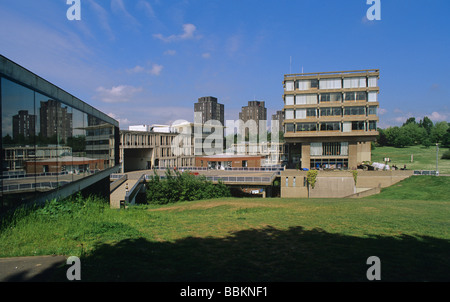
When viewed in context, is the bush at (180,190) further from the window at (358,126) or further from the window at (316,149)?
the window at (358,126)

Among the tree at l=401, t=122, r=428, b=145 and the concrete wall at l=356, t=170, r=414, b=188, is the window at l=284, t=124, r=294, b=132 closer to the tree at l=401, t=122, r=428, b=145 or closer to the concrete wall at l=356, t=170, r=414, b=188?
the concrete wall at l=356, t=170, r=414, b=188

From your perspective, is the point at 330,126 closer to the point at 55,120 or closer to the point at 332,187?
the point at 332,187

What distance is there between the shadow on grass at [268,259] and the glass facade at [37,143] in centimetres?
480

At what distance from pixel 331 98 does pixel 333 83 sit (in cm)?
282

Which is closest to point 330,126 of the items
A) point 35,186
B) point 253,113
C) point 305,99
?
point 305,99

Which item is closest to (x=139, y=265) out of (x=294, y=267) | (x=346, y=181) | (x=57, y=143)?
(x=294, y=267)

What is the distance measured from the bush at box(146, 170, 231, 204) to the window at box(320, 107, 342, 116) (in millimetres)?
27798

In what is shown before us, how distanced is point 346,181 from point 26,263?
4282cm

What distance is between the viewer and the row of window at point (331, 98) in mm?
50188

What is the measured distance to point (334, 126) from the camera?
170 ft

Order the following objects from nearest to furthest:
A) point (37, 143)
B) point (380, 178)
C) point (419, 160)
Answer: point (37, 143)
point (380, 178)
point (419, 160)

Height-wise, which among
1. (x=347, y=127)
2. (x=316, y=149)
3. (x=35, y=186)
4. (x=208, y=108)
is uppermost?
(x=208, y=108)

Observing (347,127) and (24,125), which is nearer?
(24,125)

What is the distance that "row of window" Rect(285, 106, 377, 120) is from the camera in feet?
165
